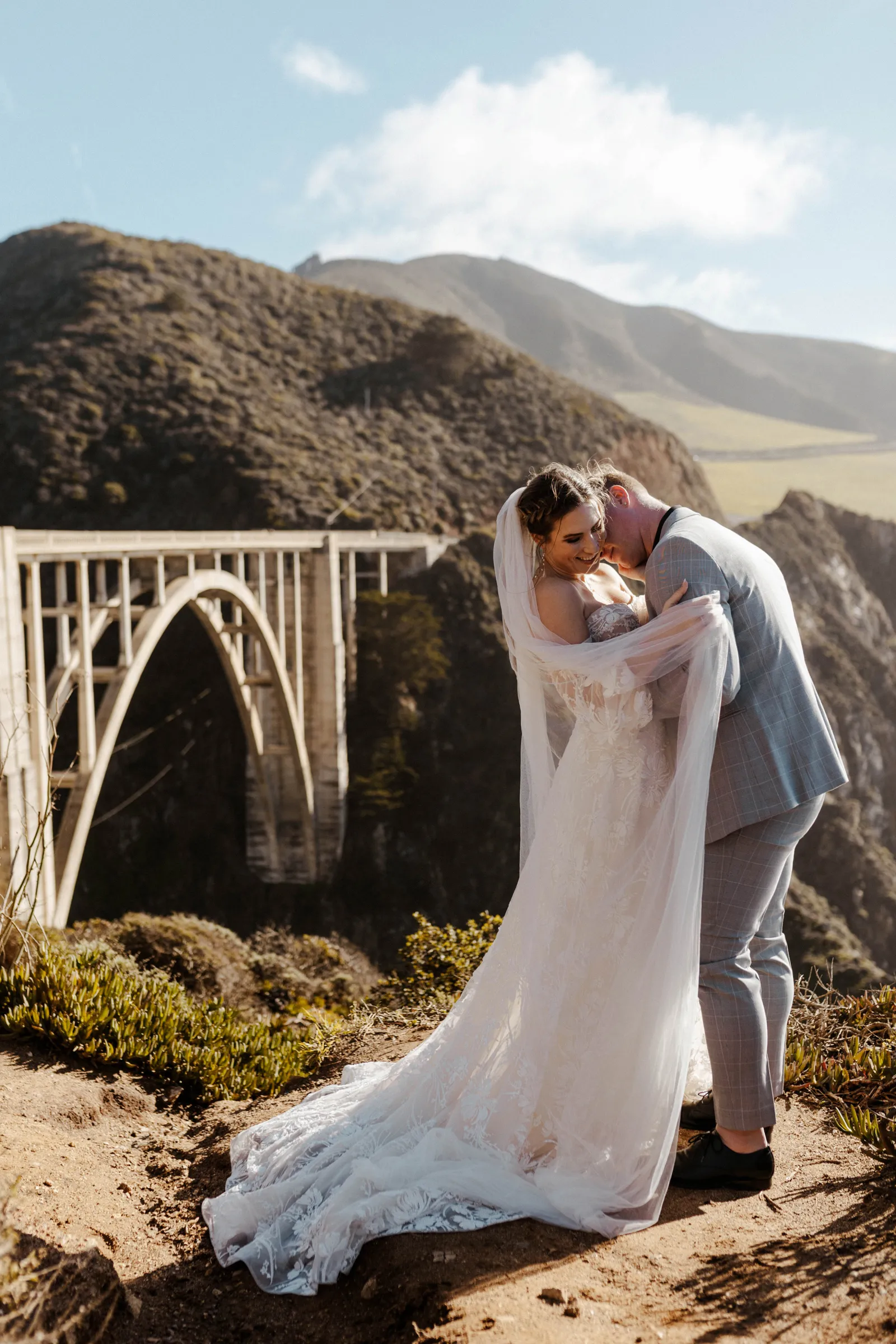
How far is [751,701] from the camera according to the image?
308cm

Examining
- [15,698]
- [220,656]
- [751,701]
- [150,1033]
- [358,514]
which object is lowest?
[150,1033]

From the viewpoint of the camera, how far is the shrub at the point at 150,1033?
14.1 feet

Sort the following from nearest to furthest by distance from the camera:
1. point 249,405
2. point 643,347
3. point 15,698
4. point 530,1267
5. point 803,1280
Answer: point 803,1280 < point 530,1267 < point 15,698 < point 249,405 < point 643,347

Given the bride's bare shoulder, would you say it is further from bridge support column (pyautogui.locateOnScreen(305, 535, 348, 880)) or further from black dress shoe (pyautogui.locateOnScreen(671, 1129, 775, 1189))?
bridge support column (pyautogui.locateOnScreen(305, 535, 348, 880))

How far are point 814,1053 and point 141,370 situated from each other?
36195 millimetres

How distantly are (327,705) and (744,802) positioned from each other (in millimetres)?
19167

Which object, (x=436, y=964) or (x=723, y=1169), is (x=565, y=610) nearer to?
(x=723, y=1169)

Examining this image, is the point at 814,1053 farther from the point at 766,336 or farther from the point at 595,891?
the point at 766,336

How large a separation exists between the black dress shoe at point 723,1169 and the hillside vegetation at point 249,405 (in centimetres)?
2678

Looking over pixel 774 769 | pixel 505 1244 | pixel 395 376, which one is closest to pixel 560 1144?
pixel 505 1244

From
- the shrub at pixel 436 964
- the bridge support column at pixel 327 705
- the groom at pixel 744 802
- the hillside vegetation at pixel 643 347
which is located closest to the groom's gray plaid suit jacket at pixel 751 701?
the groom at pixel 744 802

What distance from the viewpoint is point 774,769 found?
9.89 ft

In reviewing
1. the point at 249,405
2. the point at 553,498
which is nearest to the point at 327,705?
the point at 249,405

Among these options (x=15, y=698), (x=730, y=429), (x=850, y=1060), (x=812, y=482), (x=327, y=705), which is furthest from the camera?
(x=730, y=429)
